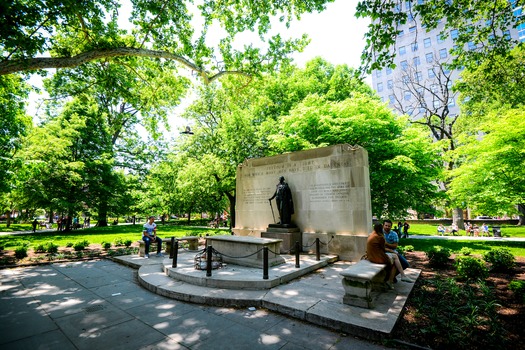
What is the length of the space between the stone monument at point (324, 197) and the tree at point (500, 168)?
933cm

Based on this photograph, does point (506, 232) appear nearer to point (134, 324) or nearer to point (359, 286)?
point (359, 286)

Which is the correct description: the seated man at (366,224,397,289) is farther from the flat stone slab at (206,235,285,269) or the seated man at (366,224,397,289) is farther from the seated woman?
the flat stone slab at (206,235,285,269)

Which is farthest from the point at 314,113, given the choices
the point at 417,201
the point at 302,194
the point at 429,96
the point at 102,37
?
the point at 429,96

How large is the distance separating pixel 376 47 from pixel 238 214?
35.2 ft

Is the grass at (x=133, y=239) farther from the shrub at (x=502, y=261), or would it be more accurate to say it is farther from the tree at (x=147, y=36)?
the tree at (x=147, y=36)

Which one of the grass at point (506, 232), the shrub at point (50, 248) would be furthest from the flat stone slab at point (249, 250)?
the grass at point (506, 232)

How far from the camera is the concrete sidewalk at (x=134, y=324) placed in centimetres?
407

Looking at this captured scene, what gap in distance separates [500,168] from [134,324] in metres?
18.1

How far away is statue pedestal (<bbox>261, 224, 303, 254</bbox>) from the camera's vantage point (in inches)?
432

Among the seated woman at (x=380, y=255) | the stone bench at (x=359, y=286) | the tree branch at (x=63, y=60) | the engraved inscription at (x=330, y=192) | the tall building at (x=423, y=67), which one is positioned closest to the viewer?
the stone bench at (x=359, y=286)

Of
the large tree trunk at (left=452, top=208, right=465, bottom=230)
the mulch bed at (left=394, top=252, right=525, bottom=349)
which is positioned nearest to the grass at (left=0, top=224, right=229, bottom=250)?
the mulch bed at (left=394, top=252, right=525, bottom=349)

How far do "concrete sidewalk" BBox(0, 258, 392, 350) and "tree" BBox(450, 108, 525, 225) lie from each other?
14039 millimetres

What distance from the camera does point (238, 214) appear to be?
14.4 metres

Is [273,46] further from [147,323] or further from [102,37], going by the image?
[147,323]
